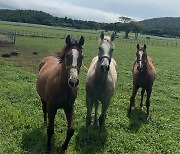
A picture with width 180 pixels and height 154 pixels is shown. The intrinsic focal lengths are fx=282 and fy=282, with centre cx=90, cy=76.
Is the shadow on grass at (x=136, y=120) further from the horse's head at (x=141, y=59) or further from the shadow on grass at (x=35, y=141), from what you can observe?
the shadow on grass at (x=35, y=141)

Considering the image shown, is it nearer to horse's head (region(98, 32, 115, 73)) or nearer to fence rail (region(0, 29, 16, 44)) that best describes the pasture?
horse's head (region(98, 32, 115, 73))

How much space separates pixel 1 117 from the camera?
8.85 m

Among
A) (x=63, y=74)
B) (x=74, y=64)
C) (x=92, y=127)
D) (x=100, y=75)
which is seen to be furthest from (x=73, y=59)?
(x=92, y=127)

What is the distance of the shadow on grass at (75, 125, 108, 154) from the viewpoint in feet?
24.0

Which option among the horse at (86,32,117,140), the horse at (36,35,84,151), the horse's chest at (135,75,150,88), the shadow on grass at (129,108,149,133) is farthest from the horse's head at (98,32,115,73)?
the horse's chest at (135,75,150,88)

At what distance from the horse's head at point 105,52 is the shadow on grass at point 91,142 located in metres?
2.13

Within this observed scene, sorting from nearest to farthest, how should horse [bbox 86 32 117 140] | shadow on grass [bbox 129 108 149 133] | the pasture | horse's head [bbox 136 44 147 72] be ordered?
horse [bbox 86 32 117 140], the pasture, shadow on grass [bbox 129 108 149 133], horse's head [bbox 136 44 147 72]

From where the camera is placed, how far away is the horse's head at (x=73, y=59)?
563cm

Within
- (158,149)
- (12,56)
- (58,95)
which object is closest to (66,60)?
(58,95)

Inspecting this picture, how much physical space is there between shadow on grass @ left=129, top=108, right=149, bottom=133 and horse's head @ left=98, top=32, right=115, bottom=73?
9.86 ft

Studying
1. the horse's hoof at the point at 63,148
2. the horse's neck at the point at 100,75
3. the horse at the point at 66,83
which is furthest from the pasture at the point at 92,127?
the horse's neck at the point at 100,75

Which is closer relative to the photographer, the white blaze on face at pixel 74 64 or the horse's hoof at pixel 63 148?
the white blaze on face at pixel 74 64

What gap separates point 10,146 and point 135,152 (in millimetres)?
3214

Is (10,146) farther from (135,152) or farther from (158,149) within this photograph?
(158,149)
